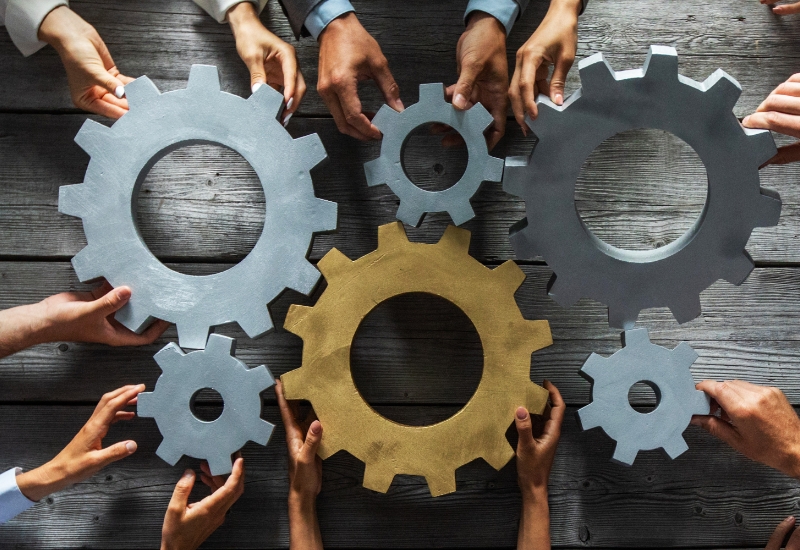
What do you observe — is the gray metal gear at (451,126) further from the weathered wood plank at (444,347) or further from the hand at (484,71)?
the weathered wood plank at (444,347)

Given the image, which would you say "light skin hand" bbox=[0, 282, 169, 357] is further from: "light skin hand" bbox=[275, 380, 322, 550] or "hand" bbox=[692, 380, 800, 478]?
"hand" bbox=[692, 380, 800, 478]

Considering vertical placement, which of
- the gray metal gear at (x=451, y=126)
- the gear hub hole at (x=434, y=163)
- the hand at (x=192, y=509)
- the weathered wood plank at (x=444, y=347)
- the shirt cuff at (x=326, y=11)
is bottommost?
the hand at (x=192, y=509)

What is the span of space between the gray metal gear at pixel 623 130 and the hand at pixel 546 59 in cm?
2

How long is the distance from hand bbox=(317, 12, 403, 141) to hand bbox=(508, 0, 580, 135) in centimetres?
17

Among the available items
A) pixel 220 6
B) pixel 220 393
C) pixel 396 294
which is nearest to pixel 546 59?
pixel 396 294

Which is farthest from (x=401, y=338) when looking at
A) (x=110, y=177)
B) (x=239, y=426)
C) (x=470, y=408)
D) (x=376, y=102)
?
(x=110, y=177)

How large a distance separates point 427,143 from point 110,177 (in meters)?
0.47

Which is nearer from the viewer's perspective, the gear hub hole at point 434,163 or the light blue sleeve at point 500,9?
the light blue sleeve at point 500,9

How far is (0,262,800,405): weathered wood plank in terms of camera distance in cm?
91

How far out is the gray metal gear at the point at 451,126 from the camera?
749mm

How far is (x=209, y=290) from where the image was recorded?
779 millimetres

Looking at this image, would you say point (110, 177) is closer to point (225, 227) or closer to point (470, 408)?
point (225, 227)

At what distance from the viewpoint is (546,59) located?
0.75 metres

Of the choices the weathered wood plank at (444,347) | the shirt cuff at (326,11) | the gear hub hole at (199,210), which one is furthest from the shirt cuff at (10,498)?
the shirt cuff at (326,11)
